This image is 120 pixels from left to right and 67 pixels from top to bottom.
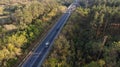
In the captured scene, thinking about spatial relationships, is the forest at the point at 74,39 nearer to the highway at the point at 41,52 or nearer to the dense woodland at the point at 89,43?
the dense woodland at the point at 89,43

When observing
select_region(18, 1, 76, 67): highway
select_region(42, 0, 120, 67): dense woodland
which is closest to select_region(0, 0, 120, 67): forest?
select_region(42, 0, 120, 67): dense woodland

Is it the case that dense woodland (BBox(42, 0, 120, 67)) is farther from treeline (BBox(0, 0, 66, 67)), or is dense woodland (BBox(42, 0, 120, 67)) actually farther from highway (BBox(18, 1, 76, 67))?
treeline (BBox(0, 0, 66, 67))

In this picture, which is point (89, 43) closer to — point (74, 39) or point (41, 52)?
point (74, 39)

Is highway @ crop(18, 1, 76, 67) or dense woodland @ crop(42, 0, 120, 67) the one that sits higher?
dense woodland @ crop(42, 0, 120, 67)

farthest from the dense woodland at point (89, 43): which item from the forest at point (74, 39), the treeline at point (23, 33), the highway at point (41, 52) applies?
the treeline at point (23, 33)

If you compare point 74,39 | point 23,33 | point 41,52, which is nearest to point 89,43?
point 74,39
